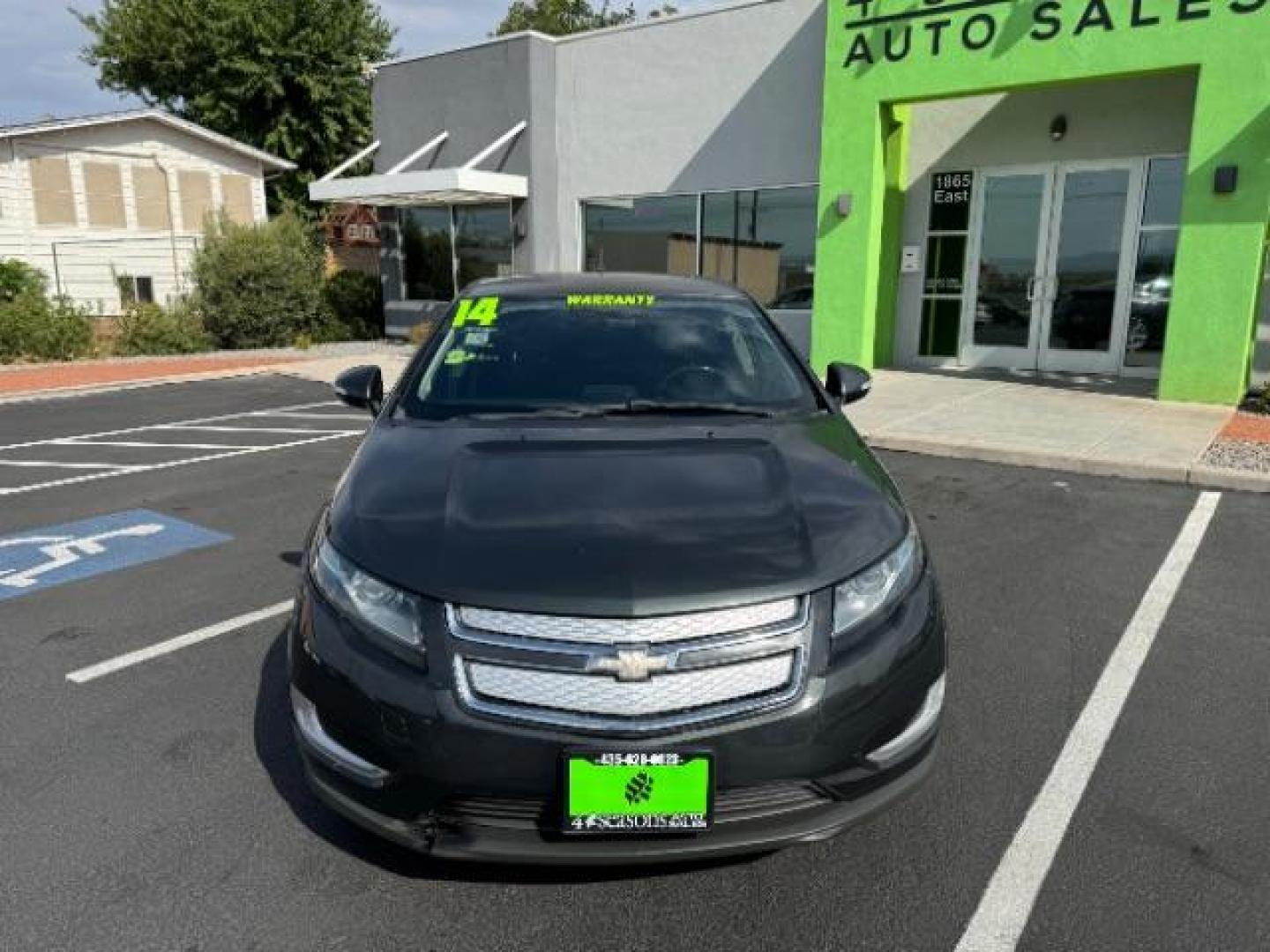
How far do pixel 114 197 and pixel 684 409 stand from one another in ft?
84.4

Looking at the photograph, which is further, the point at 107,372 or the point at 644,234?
the point at 644,234

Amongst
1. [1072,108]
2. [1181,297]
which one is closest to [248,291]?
[1072,108]

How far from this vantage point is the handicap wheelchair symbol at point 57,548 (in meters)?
4.87

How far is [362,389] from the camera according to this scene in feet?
12.4

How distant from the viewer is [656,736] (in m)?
2.03

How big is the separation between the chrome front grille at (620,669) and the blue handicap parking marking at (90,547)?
3754 millimetres

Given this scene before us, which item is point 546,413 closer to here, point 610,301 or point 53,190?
point 610,301

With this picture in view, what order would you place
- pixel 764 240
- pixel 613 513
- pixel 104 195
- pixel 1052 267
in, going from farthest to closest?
pixel 104 195 < pixel 764 240 < pixel 1052 267 < pixel 613 513

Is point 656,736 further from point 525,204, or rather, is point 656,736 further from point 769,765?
point 525,204

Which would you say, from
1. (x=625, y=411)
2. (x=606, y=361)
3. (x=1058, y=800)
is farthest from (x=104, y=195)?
(x=1058, y=800)

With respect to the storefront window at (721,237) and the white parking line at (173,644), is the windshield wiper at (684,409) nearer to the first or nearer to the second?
the white parking line at (173,644)

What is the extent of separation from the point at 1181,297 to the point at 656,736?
970 cm

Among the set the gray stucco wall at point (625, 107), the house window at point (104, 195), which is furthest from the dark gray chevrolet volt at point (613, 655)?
the house window at point (104, 195)

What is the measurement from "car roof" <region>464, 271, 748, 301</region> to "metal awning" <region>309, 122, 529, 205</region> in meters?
11.4
